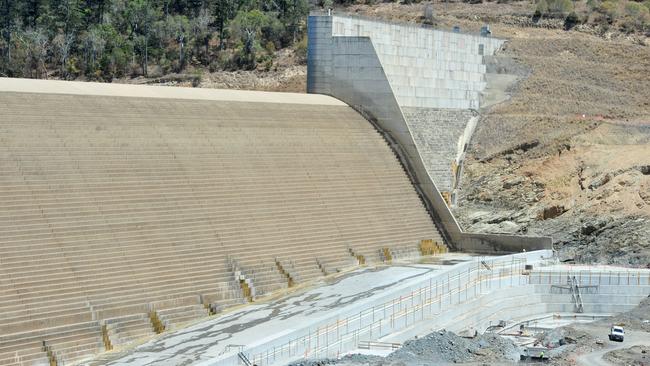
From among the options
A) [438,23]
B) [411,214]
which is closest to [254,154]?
[411,214]

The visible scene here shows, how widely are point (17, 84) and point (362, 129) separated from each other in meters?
12.4

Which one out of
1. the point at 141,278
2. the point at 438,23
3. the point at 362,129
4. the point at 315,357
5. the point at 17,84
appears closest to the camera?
the point at 315,357

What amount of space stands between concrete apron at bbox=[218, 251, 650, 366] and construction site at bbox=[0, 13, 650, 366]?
0.05 meters

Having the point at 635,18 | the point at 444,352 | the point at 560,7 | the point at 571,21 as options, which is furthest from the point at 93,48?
the point at 444,352

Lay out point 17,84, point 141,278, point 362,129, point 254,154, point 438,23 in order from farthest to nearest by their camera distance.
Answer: point 438,23
point 362,129
point 254,154
point 17,84
point 141,278

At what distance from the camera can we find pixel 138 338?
22.5m

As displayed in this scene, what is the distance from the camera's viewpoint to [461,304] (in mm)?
27844

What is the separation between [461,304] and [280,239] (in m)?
4.91

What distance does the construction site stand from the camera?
22.5 meters

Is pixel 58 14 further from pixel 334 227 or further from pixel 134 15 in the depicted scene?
pixel 334 227

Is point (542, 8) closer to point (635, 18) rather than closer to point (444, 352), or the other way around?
point (635, 18)

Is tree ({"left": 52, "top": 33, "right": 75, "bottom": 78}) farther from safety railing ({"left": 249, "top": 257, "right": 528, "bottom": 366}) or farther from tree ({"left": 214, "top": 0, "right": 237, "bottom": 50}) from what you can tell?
safety railing ({"left": 249, "top": 257, "right": 528, "bottom": 366})

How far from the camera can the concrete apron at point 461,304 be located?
74.4 ft

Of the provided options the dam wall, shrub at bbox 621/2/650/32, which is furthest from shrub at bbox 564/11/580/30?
the dam wall
